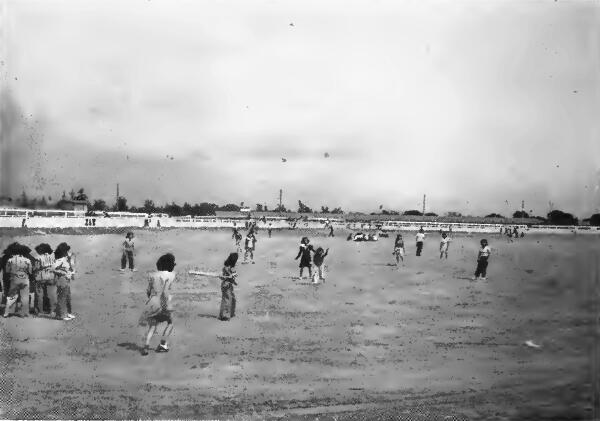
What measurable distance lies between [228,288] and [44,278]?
3.51 metres

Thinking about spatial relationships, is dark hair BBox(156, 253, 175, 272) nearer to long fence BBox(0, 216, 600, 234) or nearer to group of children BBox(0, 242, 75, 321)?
group of children BBox(0, 242, 75, 321)

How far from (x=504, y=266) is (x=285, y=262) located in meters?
9.63

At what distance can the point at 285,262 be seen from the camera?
992 inches

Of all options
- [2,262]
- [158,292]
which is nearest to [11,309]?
[2,262]

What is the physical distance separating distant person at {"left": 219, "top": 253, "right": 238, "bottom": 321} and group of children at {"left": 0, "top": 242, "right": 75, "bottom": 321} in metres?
2.91

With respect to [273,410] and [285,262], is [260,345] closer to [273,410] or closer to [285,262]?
[273,410]

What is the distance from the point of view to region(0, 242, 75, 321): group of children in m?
11.0

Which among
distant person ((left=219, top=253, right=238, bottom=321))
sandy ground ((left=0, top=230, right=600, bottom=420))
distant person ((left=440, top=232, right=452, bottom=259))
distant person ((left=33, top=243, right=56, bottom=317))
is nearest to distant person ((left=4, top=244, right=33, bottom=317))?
distant person ((left=33, top=243, right=56, bottom=317))

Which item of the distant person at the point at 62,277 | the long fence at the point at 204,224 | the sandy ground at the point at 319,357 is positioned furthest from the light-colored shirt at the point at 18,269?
the long fence at the point at 204,224

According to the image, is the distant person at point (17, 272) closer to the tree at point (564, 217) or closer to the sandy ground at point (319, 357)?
the sandy ground at point (319, 357)

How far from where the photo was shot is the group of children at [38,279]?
36.0ft

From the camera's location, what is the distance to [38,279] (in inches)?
450

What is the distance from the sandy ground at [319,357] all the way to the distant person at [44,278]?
676mm

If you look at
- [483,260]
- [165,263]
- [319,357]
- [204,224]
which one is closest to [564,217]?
[483,260]
